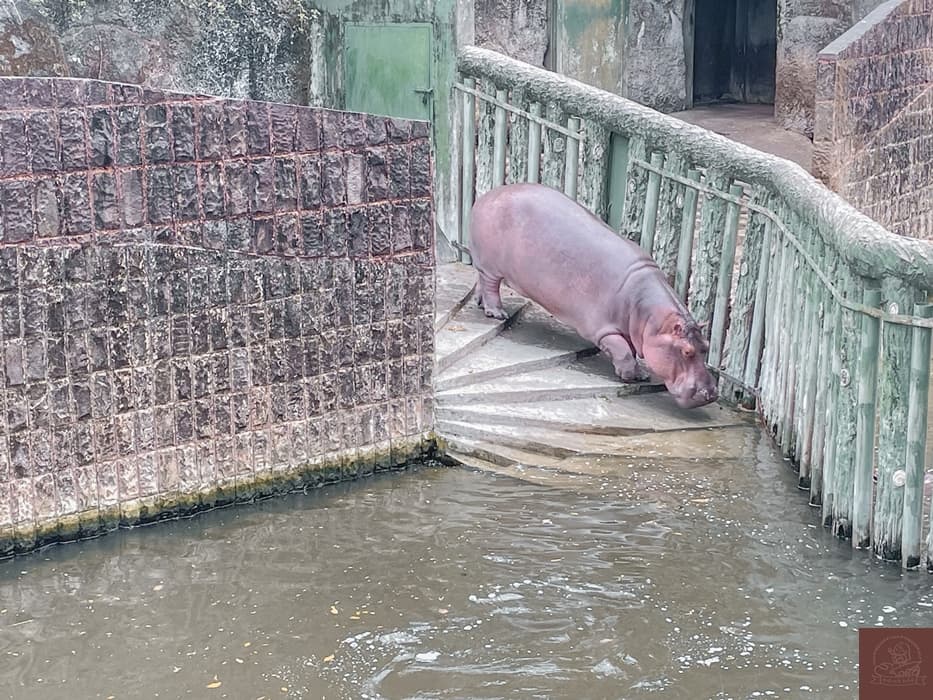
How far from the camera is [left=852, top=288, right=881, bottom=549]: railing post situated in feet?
19.6

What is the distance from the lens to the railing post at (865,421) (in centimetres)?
596

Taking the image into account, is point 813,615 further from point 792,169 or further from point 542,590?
point 792,169

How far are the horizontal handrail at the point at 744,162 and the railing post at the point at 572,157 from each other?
0.09 meters

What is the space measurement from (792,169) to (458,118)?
3.13 meters

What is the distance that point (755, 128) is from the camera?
14.0 m

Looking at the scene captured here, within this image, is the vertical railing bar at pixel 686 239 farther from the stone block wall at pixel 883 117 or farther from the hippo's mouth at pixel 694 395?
the stone block wall at pixel 883 117

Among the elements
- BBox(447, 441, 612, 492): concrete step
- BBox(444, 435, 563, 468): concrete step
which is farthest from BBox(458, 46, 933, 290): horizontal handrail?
BBox(444, 435, 563, 468): concrete step

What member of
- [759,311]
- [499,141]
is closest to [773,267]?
[759,311]

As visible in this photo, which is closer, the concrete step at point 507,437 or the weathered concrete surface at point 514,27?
the concrete step at point 507,437

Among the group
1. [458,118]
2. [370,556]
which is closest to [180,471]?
[370,556]

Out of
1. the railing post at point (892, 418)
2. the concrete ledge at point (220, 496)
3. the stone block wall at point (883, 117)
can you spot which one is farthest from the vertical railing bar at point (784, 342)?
the stone block wall at point (883, 117)

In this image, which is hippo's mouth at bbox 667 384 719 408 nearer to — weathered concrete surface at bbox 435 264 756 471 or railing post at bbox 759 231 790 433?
weathered concrete surface at bbox 435 264 756 471

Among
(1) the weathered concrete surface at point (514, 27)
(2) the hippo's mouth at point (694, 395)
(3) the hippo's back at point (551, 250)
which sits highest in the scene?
(1) the weathered concrete surface at point (514, 27)

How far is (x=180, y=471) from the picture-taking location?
6523 mm
